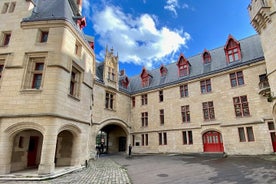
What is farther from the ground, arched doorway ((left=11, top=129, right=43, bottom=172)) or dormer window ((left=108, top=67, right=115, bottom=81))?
dormer window ((left=108, top=67, right=115, bottom=81))

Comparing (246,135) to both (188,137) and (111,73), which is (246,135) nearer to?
(188,137)

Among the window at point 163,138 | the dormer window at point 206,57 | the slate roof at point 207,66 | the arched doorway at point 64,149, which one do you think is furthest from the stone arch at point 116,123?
the dormer window at point 206,57

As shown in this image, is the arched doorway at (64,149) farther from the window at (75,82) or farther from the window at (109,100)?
the window at (109,100)

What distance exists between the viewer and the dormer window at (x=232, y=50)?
1627cm

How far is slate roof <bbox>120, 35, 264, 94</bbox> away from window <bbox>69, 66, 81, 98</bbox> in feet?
37.5

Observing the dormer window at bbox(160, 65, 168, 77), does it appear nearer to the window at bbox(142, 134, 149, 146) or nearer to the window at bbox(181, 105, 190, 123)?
the window at bbox(181, 105, 190, 123)

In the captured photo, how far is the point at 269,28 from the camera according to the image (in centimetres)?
1144

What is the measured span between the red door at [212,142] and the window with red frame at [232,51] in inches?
297

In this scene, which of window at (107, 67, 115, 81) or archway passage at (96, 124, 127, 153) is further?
archway passage at (96, 124, 127, 153)

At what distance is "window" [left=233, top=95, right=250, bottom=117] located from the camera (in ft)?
47.6

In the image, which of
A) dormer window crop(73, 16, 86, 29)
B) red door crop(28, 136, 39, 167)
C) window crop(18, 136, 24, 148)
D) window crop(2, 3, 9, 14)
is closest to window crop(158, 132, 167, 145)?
red door crop(28, 136, 39, 167)

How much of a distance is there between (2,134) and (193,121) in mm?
15373

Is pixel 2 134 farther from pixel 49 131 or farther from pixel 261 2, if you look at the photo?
pixel 261 2

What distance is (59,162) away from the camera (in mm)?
10102
